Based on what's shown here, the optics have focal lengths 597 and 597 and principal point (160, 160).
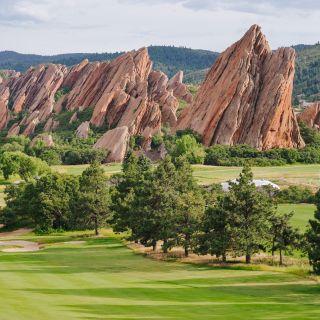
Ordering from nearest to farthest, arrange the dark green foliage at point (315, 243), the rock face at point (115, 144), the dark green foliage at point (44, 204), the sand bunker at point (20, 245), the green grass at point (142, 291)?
the green grass at point (142, 291) → the dark green foliage at point (315, 243) → the sand bunker at point (20, 245) → the dark green foliage at point (44, 204) → the rock face at point (115, 144)

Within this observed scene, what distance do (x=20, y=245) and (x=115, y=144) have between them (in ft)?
328

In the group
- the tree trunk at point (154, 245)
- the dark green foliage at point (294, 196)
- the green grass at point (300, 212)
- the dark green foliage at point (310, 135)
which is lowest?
the tree trunk at point (154, 245)

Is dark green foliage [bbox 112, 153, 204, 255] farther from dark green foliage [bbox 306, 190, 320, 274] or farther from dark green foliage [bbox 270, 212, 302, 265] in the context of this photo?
dark green foliage [bbox 306, 190, 320, 274]

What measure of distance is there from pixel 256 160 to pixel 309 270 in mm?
107798

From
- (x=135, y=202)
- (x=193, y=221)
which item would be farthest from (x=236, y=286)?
(x=135, y=202)

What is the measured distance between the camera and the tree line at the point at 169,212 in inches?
2119

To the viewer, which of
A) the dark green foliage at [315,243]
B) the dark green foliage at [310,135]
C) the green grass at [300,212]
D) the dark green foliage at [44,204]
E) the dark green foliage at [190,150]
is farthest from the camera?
the dark green foliage at [310,135]

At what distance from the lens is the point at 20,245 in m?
74.9

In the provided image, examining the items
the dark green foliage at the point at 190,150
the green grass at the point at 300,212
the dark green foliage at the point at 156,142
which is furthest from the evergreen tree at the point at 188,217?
the dark green foliage at the point at 156,142

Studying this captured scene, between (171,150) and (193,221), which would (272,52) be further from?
(193,221)

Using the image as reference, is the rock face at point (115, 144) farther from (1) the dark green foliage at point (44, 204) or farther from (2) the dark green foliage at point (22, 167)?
(1) the dark green foliage at point (44, 204)

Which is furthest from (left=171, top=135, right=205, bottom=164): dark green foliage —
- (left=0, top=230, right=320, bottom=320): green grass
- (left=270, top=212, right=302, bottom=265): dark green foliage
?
(left=270, top=212, right=302, bottom=265): dark green foliage

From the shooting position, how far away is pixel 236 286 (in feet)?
136

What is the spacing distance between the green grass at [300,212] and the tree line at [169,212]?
8.74 m
